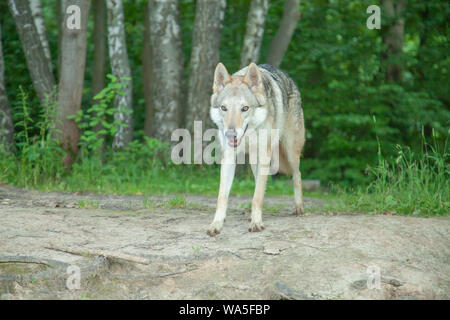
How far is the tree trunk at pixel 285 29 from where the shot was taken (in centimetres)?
1177

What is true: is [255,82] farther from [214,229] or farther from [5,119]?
[5,119]

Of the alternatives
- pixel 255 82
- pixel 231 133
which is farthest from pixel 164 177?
pixel 231 133

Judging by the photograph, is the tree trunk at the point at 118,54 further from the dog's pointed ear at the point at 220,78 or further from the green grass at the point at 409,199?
the green grass at the point at 409,199

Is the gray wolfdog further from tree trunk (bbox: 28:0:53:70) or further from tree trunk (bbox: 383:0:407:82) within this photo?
tree trunk (bbox: 383:0:407:82)

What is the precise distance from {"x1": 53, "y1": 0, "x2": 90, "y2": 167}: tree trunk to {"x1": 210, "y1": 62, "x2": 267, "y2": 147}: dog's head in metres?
4.40

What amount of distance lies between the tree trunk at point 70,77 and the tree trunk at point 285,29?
4745 millimetres

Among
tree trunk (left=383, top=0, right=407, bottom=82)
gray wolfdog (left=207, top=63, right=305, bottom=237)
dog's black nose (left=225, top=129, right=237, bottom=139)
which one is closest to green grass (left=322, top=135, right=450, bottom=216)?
gray wolfdog (left=207, top=63, right=305, bottom=237)

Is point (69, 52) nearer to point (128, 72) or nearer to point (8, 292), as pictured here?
point (128, 72)

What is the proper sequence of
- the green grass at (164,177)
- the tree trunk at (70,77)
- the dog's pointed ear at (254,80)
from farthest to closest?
the tree trunk at (70,77) < the green grass at (164,177) < the dog's pointed ear at (254,80)

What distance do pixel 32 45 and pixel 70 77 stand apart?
174cm

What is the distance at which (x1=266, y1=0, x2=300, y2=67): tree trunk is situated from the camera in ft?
38.6

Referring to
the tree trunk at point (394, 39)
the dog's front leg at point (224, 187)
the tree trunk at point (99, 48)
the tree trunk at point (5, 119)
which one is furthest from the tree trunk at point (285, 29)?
the dog's front leg at point (224, 187)
